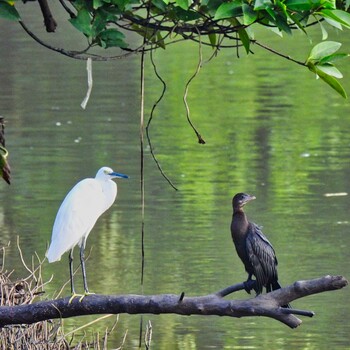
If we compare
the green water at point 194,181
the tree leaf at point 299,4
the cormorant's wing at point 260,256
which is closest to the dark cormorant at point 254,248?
the cormorant's wing at point 260,256

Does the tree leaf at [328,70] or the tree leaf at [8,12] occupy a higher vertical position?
the tree leaf at [8,12]

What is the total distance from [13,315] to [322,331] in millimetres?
3827

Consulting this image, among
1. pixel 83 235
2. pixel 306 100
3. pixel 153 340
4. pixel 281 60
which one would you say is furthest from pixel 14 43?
pixel 83 235

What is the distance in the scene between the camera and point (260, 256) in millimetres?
6176

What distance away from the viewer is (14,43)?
29906 millimetres

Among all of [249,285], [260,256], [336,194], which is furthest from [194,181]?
[249,285]

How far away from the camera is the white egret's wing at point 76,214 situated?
6.55 metres

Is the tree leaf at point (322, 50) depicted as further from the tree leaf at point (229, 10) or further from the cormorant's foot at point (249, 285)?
the cormorant's foot at point (249, 285)

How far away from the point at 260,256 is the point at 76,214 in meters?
1.00

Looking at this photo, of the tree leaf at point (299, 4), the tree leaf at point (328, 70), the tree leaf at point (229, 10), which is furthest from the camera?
the tree leaf at point (328, 70)

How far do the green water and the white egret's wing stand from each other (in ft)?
7.44

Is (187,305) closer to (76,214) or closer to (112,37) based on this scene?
(112,37)

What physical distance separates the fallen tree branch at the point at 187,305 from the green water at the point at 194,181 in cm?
298

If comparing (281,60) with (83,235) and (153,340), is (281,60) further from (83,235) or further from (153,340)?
(83,235)
